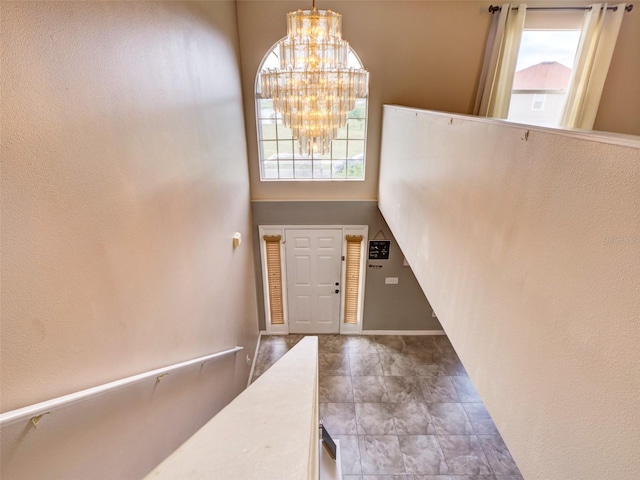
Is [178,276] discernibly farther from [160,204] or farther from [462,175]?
[462,175]

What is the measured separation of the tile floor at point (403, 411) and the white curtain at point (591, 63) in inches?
139

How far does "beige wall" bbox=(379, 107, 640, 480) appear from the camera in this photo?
0.90 meters

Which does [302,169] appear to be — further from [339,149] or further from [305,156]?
[339,149]

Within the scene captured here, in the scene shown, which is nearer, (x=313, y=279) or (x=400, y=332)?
(x=313, y=279)

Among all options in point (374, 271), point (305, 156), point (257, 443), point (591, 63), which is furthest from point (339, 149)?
point (257, 443)

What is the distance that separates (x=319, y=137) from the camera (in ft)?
9.11

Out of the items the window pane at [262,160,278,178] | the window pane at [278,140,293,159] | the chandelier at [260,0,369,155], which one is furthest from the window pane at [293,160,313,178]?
the chandelier at [260,0,369,155]

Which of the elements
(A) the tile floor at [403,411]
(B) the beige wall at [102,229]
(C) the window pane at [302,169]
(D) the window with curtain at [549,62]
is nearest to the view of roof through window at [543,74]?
(D) the window with curtain at [549,62]

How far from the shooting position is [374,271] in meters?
5.01

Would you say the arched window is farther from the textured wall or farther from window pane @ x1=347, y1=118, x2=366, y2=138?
the textured wall

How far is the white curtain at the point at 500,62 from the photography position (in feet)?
12.1

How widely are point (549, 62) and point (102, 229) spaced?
5.08 meters

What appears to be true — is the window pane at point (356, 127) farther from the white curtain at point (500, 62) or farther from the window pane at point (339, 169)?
the white curtain at point (500, 62)

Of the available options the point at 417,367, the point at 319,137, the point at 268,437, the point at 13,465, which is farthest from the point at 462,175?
the point at 417,367
